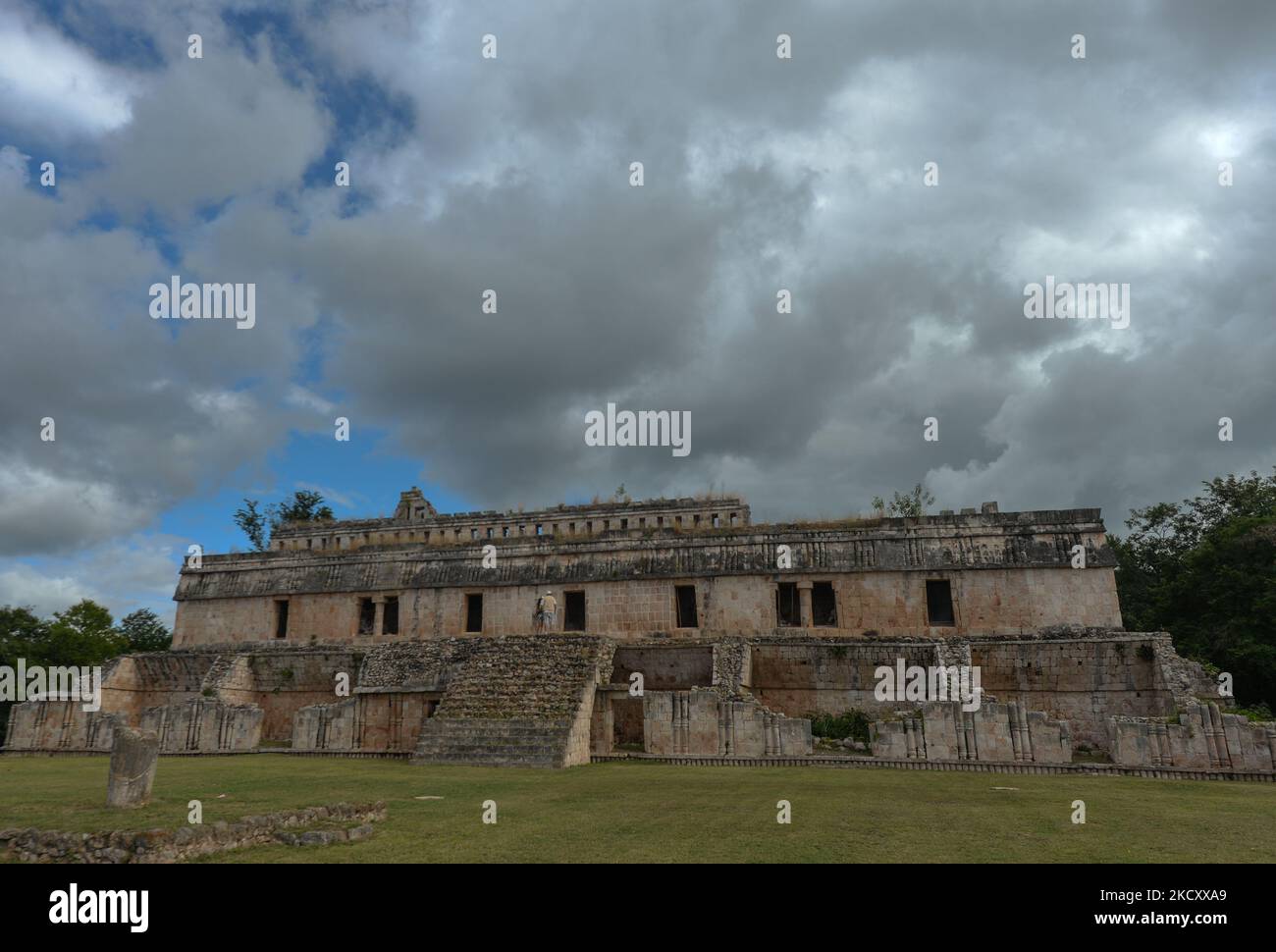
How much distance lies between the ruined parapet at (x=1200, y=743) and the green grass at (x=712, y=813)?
844mm

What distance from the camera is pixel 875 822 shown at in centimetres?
908

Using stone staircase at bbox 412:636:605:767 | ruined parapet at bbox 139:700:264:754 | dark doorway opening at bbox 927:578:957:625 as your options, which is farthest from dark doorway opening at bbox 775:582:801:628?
ruined parapet at bbox 139:700:264:754

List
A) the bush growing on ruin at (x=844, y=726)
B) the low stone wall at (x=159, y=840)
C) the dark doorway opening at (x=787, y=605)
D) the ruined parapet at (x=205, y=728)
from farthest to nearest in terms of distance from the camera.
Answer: the dark doorway opening at (x=787, y=605) → the ruined parapet at (x=205, y=728) → the bush growing on ruin at (x=844, y=726) → the low stone wall at (x=159, y=840)

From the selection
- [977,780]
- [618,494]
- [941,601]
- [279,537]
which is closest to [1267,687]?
[941,601]

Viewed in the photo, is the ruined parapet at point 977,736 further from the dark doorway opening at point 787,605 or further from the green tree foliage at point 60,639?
the green tree foliage at point 60,639

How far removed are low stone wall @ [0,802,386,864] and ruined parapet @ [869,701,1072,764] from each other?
1154cm

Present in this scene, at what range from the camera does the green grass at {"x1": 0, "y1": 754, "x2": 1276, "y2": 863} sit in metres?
7.49

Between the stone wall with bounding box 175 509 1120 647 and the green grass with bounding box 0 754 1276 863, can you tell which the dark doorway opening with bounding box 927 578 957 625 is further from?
the green grass with bounding box 0 754 1276 863

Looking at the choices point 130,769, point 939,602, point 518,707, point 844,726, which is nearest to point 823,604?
point 939,602

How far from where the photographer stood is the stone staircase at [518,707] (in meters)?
17.0

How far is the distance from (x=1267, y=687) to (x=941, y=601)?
1066 centimetres

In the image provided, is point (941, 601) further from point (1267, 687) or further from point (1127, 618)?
point (1127, 618)

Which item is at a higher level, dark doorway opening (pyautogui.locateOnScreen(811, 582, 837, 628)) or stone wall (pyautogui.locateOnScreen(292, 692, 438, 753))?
dark doorway opening (pyautogui.locateOnScreen(811, 582, 837, 628))

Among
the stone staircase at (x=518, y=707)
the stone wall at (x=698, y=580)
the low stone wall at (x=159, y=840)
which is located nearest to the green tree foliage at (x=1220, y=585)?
the stone wall at (x=698, y=580)
